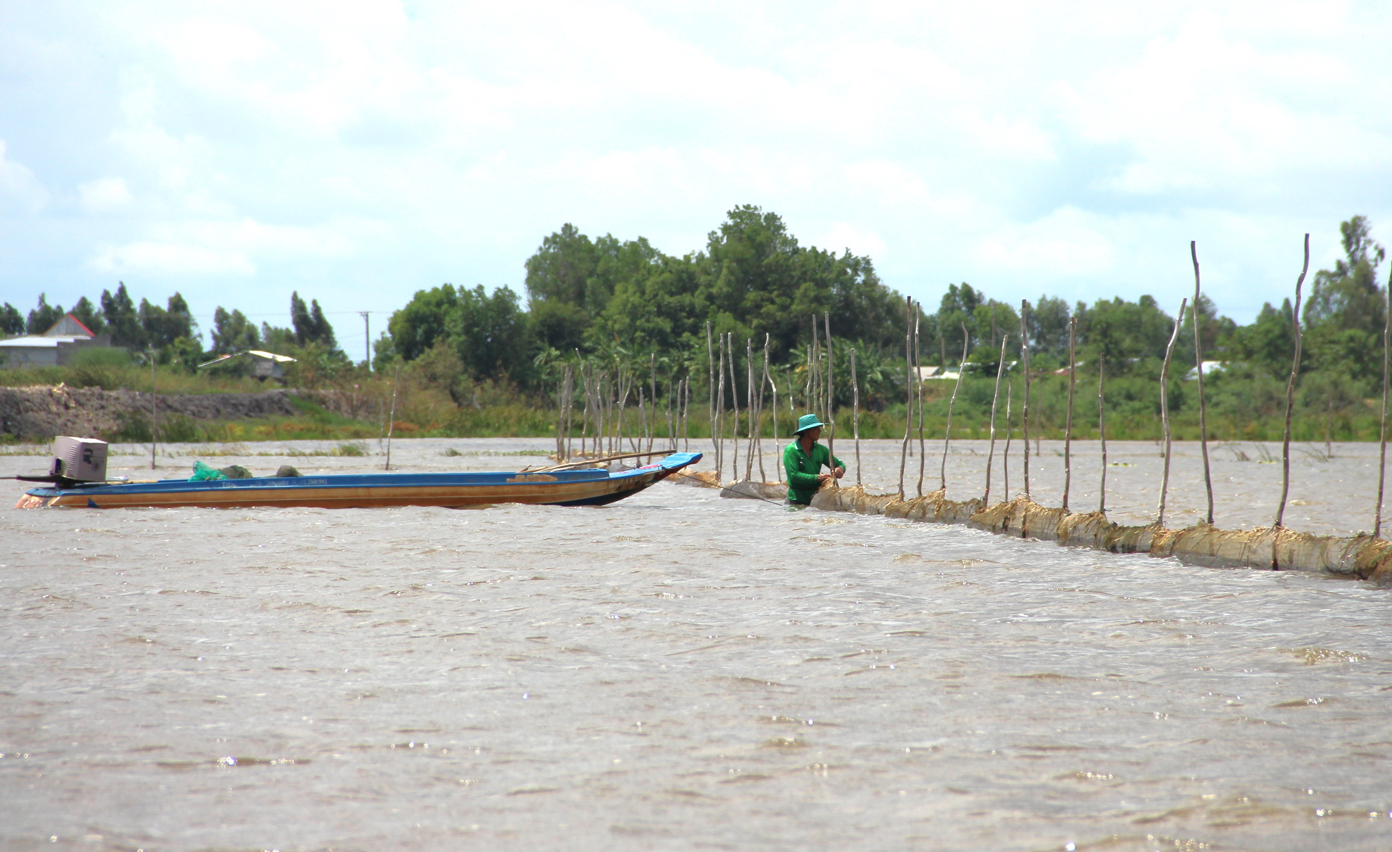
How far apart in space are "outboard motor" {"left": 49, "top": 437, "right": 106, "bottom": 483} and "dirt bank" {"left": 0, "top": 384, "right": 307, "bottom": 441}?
54.1 feet

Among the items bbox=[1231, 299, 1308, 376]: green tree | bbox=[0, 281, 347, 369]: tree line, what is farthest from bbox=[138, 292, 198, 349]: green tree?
bbox=[1231, 299, 1308, 376]: green tree

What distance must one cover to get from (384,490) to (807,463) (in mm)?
4188

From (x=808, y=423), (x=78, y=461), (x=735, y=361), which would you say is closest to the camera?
(x=808, y=423)

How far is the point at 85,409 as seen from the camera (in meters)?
26.6

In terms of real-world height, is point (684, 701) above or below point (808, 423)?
below

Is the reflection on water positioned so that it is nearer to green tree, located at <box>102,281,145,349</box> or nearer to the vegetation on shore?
the vegetation on shore

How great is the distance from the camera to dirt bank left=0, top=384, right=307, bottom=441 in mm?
25125

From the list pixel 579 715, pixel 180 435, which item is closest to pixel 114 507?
pixel 579 715

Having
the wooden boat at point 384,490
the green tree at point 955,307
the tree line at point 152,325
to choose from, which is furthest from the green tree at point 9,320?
the wooden boat at point 384,490

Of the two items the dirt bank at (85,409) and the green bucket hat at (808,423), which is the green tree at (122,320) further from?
the green bucket hat at (808,423)

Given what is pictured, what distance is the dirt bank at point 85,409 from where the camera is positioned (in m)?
25.1

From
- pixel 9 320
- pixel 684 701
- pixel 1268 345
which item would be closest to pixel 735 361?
pixel 1268 345

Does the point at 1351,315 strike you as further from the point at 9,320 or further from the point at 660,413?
the point at 9,320

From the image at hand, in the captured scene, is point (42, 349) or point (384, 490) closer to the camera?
point (384, 490)
